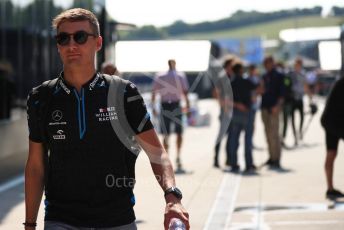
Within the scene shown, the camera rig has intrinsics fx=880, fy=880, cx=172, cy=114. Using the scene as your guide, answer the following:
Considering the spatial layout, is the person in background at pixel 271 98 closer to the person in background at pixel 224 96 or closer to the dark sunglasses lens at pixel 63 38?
the person in background at pixel 224 96

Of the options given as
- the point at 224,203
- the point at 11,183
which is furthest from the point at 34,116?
the point at 11,183

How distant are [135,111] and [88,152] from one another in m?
0.27

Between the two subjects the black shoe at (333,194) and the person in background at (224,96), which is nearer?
the black shoe at (333,194)

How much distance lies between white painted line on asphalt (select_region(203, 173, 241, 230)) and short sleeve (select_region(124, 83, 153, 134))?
15.6 ft

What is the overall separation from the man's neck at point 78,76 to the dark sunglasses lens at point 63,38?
119 mm

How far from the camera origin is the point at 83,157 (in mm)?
3799

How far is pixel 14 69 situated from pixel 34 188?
991cm

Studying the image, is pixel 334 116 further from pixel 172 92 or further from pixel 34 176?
pixel 34 176

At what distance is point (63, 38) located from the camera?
3.87 metres

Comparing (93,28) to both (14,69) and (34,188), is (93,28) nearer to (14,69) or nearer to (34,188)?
(34,188)

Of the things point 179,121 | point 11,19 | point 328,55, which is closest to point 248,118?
point 179,121

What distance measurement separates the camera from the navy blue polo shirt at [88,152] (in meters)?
3.78

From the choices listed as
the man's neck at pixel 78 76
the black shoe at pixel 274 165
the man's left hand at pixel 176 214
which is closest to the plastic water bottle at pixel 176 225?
the man's left hand at pixel 176 214

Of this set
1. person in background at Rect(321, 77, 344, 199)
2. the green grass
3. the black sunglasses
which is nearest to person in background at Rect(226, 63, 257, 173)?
person in background at Rect(321, 77, 344, 199)
